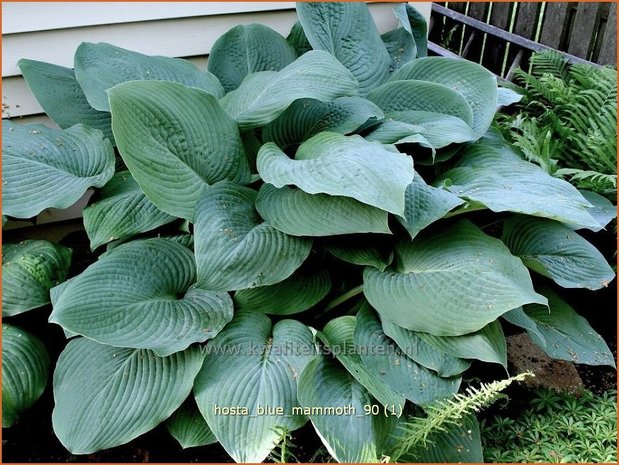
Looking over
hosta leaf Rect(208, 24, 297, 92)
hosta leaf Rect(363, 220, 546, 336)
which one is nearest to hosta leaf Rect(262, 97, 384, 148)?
hosta leaf Rect(208, 24, 297, 92)

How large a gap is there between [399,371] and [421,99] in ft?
2.89

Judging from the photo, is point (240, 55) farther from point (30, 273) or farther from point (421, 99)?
point (30, 273)

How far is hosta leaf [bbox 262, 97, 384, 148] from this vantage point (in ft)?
6.09

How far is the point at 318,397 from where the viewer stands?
1.52 meters

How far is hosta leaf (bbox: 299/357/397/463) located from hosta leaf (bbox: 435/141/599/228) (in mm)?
566

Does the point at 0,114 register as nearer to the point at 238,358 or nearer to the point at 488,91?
the point at 238,358

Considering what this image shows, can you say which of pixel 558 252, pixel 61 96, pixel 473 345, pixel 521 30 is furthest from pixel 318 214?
pixel 521 30

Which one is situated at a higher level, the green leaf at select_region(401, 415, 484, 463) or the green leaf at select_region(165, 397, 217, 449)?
the green leaf at select_region(165, 397, 217, 449)

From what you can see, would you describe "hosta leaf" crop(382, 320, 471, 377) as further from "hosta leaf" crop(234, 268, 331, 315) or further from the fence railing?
the fence railing

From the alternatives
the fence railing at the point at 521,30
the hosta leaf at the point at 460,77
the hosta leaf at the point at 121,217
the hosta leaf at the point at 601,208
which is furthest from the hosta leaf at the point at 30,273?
the fence railing at the point at 521,30

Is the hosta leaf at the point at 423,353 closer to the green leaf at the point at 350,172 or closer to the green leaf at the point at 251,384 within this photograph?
the green leaf at the point at 251,384

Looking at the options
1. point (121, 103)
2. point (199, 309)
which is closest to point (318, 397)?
point (199, 309)

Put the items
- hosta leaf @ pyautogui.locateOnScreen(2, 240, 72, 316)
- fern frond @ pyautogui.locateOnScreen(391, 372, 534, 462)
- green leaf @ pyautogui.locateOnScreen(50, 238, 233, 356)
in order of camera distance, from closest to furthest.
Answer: fern frond @ pyautogui.locateOnScreen(391, 372, 534, 462) → green leaf @ pyautogui.locateOnScreen(50, 238, 233, 356) → hosta leaf @ pyautogui.locateOnScreen(2, 240, 72, 316)

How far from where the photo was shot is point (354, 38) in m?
2.15
